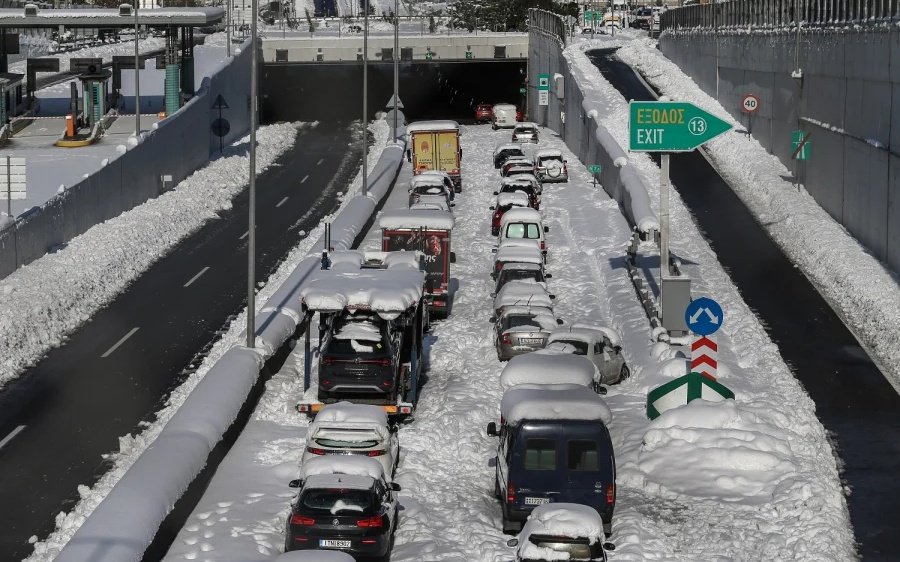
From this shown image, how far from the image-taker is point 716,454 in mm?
25312

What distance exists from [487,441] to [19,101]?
56289mm

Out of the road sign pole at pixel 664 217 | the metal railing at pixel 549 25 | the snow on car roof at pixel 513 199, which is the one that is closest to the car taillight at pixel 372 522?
the road sign pole at pixel 664 217

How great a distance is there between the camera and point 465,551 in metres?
21.3

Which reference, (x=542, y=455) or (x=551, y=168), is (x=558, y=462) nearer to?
(x=542, y=455)

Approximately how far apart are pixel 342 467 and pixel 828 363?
16.0m

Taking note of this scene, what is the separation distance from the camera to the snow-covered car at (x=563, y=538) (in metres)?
18.1

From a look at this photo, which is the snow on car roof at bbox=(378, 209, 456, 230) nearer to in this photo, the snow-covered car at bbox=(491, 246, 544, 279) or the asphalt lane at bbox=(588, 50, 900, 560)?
the snow-covered car at bbox=(491, 246, 544, 279)

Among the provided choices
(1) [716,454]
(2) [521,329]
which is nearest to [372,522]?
(1) [716,454]

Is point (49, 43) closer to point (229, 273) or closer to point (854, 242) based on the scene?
point (229, 273)

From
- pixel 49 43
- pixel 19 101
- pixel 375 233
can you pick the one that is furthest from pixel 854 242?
pixel 49 43

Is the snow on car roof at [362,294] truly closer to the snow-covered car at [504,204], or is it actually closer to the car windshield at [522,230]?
the car windshield at [522,230]

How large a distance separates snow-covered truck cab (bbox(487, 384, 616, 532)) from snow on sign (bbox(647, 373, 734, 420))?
6.26 metres

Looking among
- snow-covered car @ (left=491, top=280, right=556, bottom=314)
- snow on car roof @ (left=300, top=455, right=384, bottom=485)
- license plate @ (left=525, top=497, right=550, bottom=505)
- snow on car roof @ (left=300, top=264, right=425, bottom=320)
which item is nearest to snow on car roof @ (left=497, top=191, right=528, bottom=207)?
snow-covered car @ (left=491, top=280, right=556, bottom=314)

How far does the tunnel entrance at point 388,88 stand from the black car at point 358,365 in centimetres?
7045
